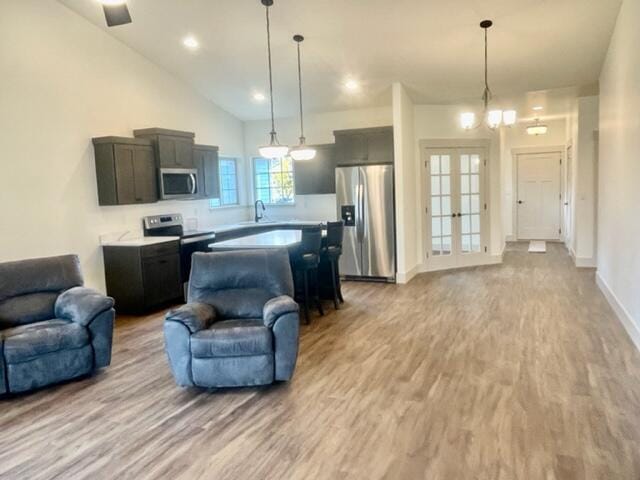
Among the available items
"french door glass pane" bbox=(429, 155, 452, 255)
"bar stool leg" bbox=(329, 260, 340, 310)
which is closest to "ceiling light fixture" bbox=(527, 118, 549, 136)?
"french door glass pane" bbox=(429, 155, 452, 255)

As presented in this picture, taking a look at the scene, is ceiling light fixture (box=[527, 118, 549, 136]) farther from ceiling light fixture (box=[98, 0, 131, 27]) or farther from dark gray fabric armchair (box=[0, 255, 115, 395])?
dark gray fabric armchair (box=[0, 255, 115, 395])

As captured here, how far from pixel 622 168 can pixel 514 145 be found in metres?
7.03

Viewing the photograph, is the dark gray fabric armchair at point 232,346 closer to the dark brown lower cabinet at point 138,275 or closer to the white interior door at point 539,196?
the dark brown lower cabinet at point 138,275

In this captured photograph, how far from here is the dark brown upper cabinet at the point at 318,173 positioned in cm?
816

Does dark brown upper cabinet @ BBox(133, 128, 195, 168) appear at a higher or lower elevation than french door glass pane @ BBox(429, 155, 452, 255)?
higher

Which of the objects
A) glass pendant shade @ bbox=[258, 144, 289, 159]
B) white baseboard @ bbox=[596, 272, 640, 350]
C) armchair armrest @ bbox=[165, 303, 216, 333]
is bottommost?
white baseboard @ bbox=[596, 272, 640, 350]

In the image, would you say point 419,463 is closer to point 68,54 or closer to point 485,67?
point 485,67

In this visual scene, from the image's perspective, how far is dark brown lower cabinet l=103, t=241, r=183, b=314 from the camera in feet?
19.0

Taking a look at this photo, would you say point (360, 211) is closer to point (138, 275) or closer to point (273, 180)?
point (273, 180)

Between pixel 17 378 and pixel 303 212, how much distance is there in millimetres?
5739

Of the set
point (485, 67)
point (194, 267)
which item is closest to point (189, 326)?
point (194, 267)

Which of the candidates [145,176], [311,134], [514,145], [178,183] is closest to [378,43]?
[311,134]

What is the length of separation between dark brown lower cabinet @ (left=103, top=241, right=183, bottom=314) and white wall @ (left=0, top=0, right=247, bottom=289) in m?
0.21

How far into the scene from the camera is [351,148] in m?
7.57
